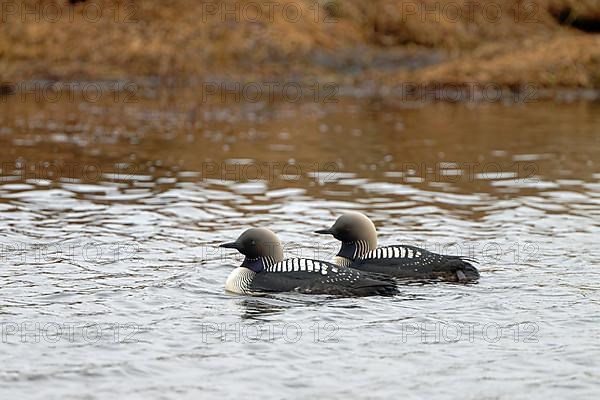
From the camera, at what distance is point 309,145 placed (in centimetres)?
2011

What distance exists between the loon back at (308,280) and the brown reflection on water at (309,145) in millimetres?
5239

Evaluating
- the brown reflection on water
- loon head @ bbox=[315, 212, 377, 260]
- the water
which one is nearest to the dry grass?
the brown reflection on water

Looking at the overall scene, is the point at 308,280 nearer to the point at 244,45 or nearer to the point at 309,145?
the point at 309,145

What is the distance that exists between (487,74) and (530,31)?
5108mm

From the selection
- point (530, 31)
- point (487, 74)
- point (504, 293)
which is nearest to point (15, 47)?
point (487, 74)

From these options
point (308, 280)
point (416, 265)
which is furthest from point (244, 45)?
point (308, 280)

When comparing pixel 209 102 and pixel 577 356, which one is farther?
pixel 209 102

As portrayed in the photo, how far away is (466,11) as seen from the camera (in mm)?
34375

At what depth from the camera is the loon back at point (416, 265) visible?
33.0 ft

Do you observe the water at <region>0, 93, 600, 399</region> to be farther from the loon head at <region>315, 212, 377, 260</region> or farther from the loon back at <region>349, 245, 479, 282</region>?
the loon head at <region>315, 212, 377, 260</region>

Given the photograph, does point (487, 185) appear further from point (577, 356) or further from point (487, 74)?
point (487, 74)

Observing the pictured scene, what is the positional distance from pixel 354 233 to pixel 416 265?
720 mm

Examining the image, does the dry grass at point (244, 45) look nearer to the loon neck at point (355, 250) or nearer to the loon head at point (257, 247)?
the loon neck at point (355, 250)

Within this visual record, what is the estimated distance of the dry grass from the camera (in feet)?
99.0
